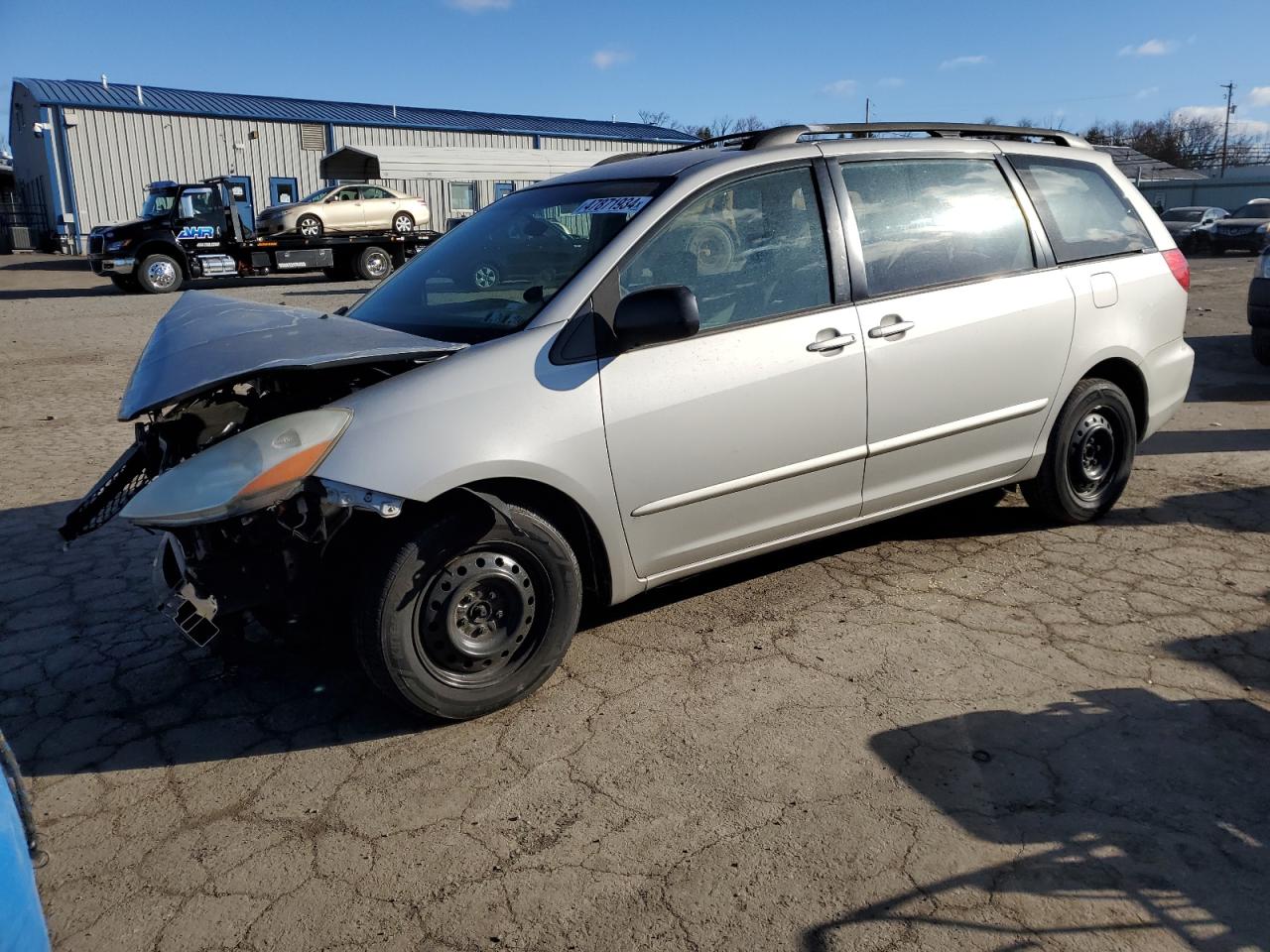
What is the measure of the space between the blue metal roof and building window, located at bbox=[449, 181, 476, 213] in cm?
391

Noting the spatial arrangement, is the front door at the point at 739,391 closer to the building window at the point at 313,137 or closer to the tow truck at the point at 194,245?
the tow truck at the point at 194,245

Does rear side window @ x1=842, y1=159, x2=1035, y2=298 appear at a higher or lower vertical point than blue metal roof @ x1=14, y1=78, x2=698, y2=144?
lower

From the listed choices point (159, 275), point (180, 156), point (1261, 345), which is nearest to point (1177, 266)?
point (1261, 345)

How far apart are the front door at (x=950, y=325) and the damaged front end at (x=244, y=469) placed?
1808 millimetres

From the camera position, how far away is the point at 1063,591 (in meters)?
4.18

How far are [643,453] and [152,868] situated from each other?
6.18 ft

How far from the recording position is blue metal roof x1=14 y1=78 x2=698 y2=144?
31703mm

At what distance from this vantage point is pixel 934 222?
4.16 m

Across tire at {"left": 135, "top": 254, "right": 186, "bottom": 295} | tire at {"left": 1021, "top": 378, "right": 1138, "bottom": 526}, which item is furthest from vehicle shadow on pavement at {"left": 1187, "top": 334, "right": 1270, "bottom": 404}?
tire at {"left": 135, "top": 254, "right": 186, "bottom": 295}

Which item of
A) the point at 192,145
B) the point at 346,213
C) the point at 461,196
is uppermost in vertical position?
the point at 192,145

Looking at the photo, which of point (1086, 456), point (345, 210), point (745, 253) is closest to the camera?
point (745, 253)

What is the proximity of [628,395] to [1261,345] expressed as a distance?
857cm

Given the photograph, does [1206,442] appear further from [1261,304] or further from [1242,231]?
[1242,231]

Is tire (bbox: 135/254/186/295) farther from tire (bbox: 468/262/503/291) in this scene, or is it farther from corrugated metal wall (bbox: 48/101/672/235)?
tire (bbox: 468/262/503/291)
